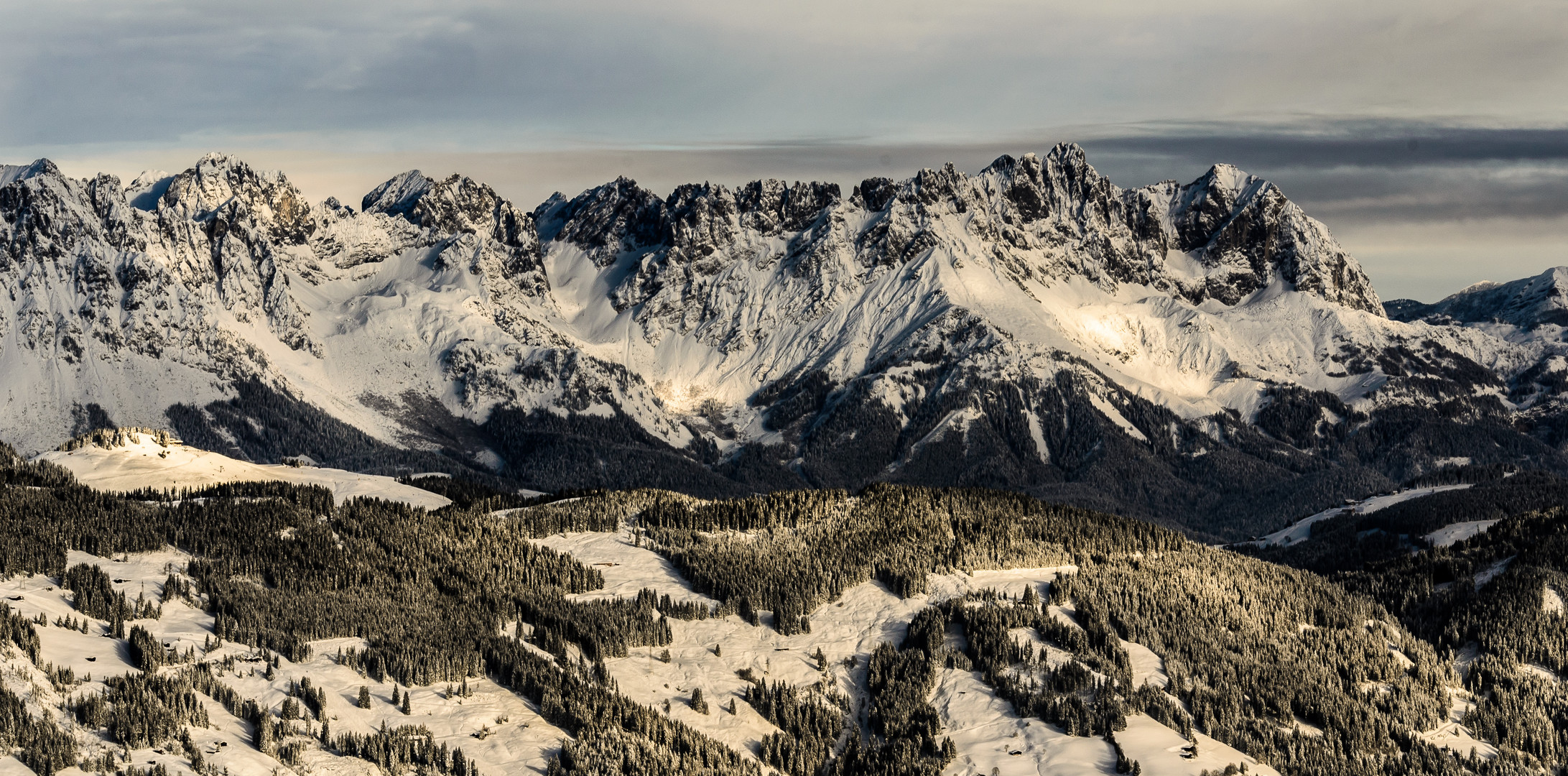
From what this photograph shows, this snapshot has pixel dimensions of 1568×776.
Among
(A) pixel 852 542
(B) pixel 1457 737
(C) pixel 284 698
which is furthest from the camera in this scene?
(A) pixel 852 542

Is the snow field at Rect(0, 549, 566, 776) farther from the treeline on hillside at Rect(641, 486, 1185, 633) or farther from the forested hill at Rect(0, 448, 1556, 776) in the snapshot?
the treeline on hillside at Rect(641, 486, 1185, 633)

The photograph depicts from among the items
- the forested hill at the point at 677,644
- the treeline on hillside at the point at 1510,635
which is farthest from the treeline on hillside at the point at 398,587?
the treeline on hillside at the point at 1510,635

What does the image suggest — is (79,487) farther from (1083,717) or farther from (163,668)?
(1083,717)

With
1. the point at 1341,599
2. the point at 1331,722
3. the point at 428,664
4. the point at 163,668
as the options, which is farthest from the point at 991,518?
the point at 163,668

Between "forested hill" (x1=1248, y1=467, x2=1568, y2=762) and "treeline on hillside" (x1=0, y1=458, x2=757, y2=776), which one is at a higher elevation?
"treeline on hillside" (x1=0, y1=458, x2=757, y2=776)

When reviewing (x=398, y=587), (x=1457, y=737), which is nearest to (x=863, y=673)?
(x=398, y=587)

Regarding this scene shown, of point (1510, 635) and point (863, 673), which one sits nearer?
point (863, 673)

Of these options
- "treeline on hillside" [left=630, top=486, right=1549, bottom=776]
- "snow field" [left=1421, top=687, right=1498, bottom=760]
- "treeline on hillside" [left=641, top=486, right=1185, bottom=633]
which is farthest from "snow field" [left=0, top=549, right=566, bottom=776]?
"snow field" [left=1421, top=687, right=1498, bottom=760]

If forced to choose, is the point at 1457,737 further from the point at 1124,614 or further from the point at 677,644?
the point at 677,644

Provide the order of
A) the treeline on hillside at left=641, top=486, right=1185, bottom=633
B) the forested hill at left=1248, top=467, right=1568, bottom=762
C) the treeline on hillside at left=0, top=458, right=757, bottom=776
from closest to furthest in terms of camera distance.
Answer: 1. the treeline on hillside at left=0, top=458, right=757, bottom=776
2. the forested hill at left=1248, top=467, right=1568, bottom=762
3. the treeline on hillside at left=641, top=486, right=1185, bottom=633
